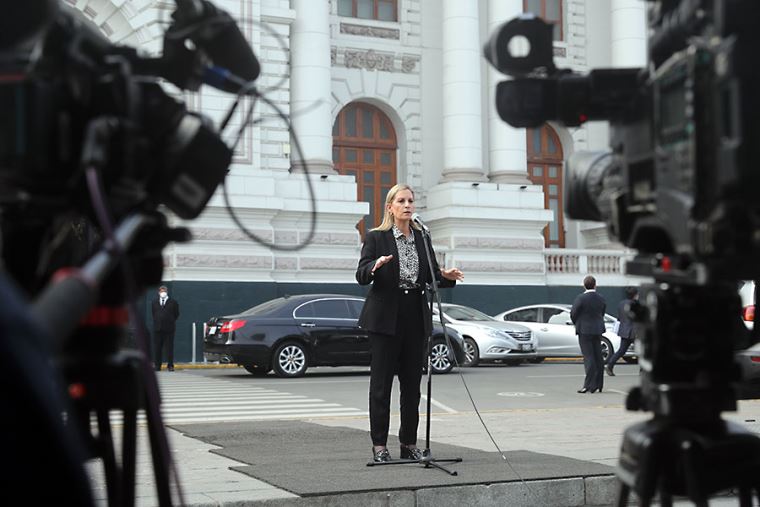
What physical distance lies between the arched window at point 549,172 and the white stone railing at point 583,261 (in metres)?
1.78

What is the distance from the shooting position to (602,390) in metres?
18.9

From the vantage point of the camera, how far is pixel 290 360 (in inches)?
856

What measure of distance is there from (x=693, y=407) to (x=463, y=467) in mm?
5242

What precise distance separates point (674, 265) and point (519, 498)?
4.49m

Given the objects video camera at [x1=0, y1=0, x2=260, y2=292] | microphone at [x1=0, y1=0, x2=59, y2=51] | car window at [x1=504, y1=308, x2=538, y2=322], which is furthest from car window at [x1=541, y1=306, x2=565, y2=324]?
microphone at [x1=0, y1=0, x2=59, y2=51]

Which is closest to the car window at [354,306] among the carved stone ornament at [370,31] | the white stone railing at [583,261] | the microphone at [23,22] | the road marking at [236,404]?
the road marking at [236,404]

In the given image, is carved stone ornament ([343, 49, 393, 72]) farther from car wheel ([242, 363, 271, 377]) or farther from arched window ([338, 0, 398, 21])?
car wheel ([242, 363, 271, 377])

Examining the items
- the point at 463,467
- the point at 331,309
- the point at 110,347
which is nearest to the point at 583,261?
the point at 331,309

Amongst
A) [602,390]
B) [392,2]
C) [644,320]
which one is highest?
[392,2]

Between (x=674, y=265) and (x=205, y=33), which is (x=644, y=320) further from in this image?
(x=205, y=33)

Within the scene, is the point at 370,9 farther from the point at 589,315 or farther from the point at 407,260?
the point at 407,260

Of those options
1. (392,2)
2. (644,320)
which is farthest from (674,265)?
(392,2)

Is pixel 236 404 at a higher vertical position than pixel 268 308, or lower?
lower

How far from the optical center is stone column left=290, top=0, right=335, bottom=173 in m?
30.5
